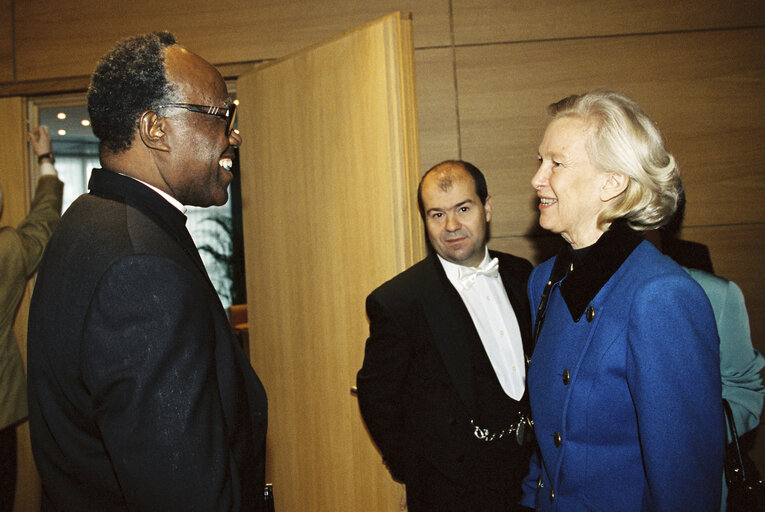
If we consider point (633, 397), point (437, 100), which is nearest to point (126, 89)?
point (633, 397)

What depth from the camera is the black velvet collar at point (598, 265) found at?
1.32m

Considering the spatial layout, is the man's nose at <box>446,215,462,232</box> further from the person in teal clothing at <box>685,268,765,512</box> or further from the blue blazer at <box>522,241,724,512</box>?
the person in teal clothing at <box>685,268,765,512</box>

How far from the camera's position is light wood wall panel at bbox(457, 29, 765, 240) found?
2854 mm

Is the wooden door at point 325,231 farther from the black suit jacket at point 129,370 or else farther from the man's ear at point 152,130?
the black suit jacket at point 129,370

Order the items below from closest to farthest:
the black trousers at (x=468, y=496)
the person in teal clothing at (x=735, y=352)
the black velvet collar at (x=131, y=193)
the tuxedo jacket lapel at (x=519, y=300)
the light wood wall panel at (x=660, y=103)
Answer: the black velvet collar at (x=131, y=193) → the person in teal clothing at (x=735, y=352) → the black trousers at (x=468, y=496) → the tuxedo jacket lapel at (x=519, y=300) → the light wood wall panel at (x=660, y=103)

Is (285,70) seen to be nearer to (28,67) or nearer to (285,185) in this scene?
(285,185)

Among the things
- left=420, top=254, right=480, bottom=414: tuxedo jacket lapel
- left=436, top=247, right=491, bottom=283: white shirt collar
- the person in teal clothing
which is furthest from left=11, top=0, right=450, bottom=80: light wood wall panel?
the person in teal clothing

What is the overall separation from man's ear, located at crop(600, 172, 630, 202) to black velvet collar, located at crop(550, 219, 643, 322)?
2.9 inches

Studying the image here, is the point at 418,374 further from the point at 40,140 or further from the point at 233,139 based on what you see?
the point at 40,140

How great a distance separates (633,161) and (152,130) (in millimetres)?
1177

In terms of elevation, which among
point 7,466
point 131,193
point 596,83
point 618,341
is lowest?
point 7,466

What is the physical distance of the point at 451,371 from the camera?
1.96 meters

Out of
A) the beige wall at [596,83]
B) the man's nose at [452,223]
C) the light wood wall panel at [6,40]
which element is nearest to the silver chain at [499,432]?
the man's nose at [452,223]

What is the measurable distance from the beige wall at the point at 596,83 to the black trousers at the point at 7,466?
8.47ft
